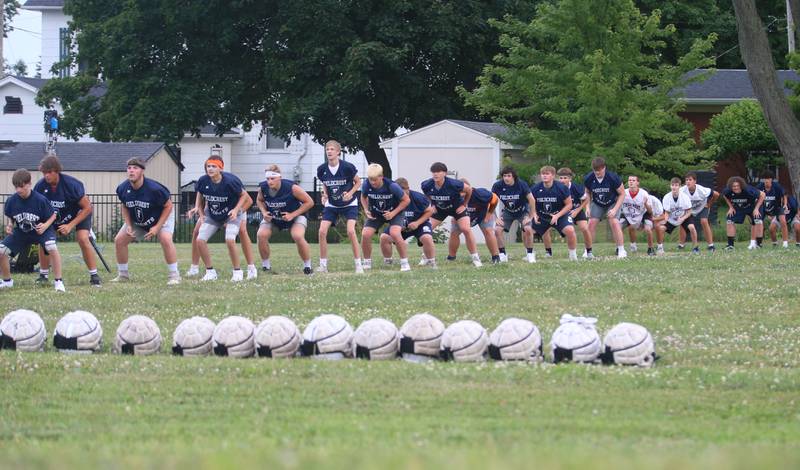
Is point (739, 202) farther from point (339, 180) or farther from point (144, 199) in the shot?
point (144, 199)

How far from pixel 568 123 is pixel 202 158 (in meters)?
32.2

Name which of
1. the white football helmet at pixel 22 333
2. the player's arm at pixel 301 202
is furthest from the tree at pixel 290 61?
the white football helmet at pixel 22 333

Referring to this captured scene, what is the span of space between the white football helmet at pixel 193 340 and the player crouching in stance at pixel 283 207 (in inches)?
335

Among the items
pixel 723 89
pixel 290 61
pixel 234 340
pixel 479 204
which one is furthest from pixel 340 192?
pixel 723 89

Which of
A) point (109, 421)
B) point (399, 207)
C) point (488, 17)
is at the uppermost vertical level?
point (488, 17)

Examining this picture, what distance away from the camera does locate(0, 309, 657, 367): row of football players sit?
10.6 metres

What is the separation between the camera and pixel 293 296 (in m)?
16.3

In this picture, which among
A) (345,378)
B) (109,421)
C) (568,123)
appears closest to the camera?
(109,421)

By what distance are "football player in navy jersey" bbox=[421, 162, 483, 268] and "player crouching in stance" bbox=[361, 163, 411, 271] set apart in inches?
30.9

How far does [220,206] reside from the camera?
1931cm

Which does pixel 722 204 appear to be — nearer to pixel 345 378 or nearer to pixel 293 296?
pixel 293 296

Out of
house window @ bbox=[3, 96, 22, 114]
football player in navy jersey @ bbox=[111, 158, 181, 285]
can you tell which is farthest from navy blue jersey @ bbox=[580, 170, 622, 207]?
house window @ bbox=[3, 96, 22, 114]

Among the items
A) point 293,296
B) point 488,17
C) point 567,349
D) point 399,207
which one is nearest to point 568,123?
point 488,17

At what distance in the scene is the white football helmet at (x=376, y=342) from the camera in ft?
35.4
